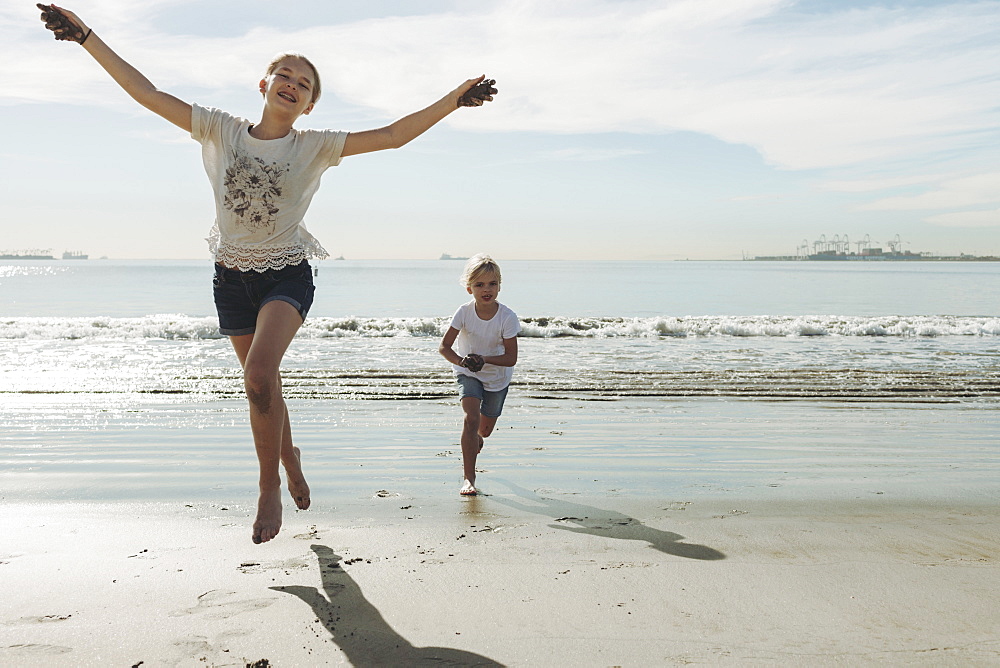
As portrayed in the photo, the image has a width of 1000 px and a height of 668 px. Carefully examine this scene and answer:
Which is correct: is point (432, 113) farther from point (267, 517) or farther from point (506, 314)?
point (506, 314)

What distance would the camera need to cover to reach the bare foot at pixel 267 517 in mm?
3365

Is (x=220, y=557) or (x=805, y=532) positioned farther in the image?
(x=805, y=532)

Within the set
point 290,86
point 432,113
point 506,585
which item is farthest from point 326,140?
point 506,585

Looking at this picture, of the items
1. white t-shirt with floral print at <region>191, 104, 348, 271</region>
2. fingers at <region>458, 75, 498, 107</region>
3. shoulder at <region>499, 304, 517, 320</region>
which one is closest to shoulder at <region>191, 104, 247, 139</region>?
white t-shirt with floral print at <region>191, 104, 348, 271</region>

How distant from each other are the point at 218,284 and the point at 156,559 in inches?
49.7

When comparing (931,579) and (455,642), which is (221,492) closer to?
(455,642)

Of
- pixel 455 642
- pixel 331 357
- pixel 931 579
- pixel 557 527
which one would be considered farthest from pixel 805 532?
pixel 331 357

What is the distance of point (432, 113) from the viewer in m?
3.78

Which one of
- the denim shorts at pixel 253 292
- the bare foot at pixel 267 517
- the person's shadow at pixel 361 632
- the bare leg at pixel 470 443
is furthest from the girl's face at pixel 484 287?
the person's shadow at pixel 361 632

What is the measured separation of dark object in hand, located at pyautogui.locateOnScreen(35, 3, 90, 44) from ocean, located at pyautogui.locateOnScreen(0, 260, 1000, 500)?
2527 mm

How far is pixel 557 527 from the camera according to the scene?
4188 mm

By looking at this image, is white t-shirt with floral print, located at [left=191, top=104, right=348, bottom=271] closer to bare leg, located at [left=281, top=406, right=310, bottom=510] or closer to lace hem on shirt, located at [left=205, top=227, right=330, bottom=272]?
lace hem on shirt, located at [left=205, top=227, right=330, bottom=272]

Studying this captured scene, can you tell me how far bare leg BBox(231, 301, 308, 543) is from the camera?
3412 millimetres

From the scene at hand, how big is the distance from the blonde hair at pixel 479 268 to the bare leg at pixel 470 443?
82 centimetres
